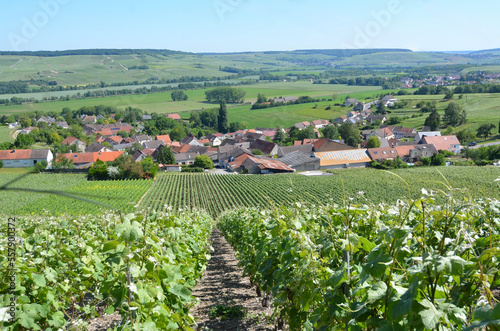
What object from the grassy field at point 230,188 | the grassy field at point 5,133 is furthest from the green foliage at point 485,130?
the grassy field at point 5,133

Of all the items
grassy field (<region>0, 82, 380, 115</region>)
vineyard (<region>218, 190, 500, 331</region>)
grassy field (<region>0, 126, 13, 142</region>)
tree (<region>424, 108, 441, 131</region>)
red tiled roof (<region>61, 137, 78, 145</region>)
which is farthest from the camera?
grassy field (<region>0, 82, 380, 115</region>)

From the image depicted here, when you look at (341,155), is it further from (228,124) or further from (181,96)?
(181,96)

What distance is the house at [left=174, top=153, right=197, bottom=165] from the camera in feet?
241

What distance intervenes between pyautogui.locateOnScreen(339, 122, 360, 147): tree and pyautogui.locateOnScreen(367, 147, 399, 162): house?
1544 centimetres

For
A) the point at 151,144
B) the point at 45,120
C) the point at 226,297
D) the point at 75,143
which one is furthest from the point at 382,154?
the point at 45,120

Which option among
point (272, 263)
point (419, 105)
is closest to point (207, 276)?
point (272, 263)

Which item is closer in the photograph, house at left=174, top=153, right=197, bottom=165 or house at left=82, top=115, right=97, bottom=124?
house at left=174, top=153, right=197, bottom=165

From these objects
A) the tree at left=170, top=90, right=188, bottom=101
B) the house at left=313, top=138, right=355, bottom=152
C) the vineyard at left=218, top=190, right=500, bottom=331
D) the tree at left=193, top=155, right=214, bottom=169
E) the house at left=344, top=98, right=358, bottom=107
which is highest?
the tree at left=170, top=90, right=188, bottom=101

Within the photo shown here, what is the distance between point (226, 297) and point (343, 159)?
60729 millimetres

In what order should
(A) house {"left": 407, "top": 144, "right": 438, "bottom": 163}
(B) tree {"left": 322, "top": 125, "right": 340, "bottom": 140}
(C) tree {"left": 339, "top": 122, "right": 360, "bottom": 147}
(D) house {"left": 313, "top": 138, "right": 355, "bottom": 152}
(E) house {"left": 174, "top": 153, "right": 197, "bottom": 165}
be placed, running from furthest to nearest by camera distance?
(B) tree {"left": 322, "top": 125, "right": 340, "bottom": 140}
(C) tree {"left": 339, "top": 122, "right": 360, "bottom": 147}
(E) house {"left": 174, "top": 153, "right": 197, "bottom": 165}
(D) house {"left": 313, "top": 138, "right": 355, "bottom": 152}
(A) house {"left": 407, "top": 144, "right": 438, "bottom": 163}

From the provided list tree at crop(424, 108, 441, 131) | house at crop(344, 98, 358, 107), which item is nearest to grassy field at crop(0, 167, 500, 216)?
tree at crop(424, 108, 441, 131)

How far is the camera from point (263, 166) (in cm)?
6197

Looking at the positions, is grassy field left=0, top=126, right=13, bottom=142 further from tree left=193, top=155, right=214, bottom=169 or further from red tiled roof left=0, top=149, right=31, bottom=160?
tree left=193, top=155, right=214, bottom=169

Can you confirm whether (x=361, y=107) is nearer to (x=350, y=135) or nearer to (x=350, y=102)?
(x=350, y=102)
